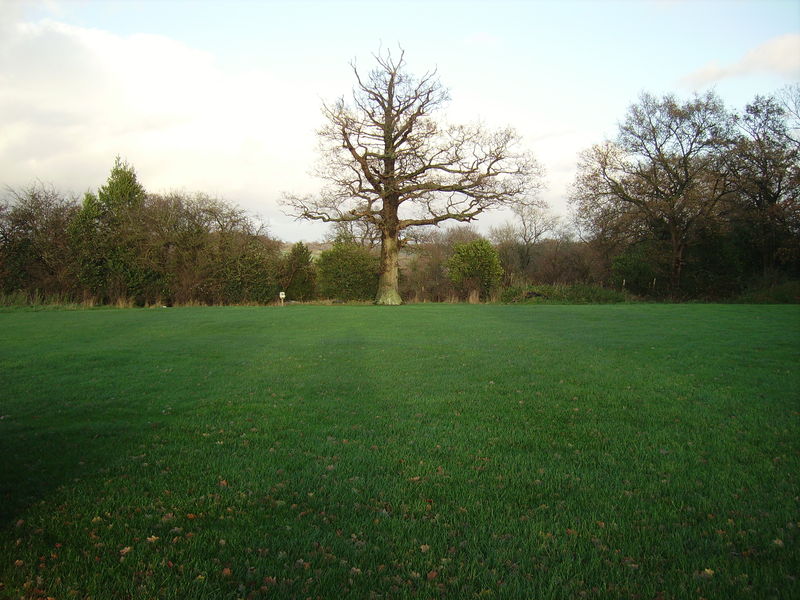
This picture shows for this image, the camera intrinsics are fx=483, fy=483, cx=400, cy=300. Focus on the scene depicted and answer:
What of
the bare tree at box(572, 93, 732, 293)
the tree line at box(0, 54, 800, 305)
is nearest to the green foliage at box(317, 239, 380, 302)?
the tree line at box(0, 54, 800, 305)

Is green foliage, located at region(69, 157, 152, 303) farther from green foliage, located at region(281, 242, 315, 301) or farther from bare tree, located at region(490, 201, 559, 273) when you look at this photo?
bare tree, located at region(490, 201, 559, 273)

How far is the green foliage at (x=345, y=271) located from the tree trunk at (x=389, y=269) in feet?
5.24

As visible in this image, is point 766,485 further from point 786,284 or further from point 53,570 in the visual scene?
point 786,284

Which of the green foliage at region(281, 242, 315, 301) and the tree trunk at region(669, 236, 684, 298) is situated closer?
the green foliage at region(281, 242, 315, 301)

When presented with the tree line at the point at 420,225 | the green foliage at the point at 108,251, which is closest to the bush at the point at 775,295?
the tree line at the point at 420,225

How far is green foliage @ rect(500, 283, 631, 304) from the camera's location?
89.9 ft

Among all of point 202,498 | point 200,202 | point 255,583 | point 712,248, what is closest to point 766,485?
point 255,583

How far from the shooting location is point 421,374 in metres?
7.85

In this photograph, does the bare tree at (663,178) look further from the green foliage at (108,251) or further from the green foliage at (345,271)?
the green foliage at (108,251)

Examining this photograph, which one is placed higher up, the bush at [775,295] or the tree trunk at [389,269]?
the tree trunk at [389,269]

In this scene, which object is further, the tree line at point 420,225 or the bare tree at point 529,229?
the bare tree at point 529,229

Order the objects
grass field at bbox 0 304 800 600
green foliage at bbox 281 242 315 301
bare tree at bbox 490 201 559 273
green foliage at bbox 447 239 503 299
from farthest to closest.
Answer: bare tree at bbox 490 201 559 273, green foliage at bbox 447 239 503 299, green foliage at bbox 281 242 315 301, grass field at bbox 0 304 800 600

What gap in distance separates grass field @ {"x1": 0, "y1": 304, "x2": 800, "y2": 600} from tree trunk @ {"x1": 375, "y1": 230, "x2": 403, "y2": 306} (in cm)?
1817

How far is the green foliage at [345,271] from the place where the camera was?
91.8 ft
